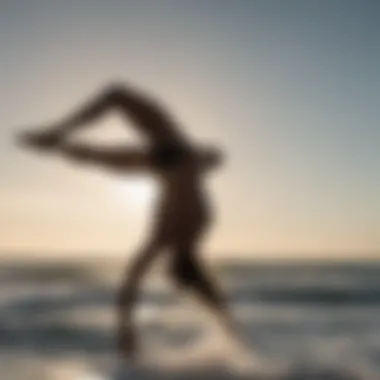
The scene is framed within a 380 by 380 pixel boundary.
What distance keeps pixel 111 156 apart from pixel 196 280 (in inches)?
15.0

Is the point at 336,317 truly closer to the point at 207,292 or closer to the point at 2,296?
the point at 207,292

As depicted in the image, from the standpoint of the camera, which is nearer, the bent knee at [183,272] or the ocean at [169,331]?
the bent knee at [183,272]

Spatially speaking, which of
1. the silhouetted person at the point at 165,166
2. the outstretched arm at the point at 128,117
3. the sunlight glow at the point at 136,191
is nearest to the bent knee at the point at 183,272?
the silhouetted person at the point at 165,166

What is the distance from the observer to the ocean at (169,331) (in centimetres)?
171

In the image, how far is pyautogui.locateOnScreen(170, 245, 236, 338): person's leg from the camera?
56.7 inches

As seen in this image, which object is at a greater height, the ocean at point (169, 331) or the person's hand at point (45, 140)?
the person's hand at point (45, 140)

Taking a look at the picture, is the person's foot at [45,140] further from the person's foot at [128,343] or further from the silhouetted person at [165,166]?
the person's foot at [128,343]

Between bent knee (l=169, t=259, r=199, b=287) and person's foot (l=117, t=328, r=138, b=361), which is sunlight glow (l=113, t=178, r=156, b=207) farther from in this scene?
person's foot (l=117, t=328, r=138, b=361)

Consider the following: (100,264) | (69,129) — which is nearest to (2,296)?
(100,264)

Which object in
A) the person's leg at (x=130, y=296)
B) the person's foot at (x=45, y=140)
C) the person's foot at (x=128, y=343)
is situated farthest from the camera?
the person's foot at (x=128, y=343)

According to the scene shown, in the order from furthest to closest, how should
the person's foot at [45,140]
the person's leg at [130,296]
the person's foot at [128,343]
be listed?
1. the person's foot at [128,343]
2. the person's leg at [130,296]
3. the person's foot at [45,140]

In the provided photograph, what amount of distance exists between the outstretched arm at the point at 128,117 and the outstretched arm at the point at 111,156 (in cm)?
4

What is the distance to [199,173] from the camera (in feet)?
4.65

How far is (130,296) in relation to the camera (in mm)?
1539
